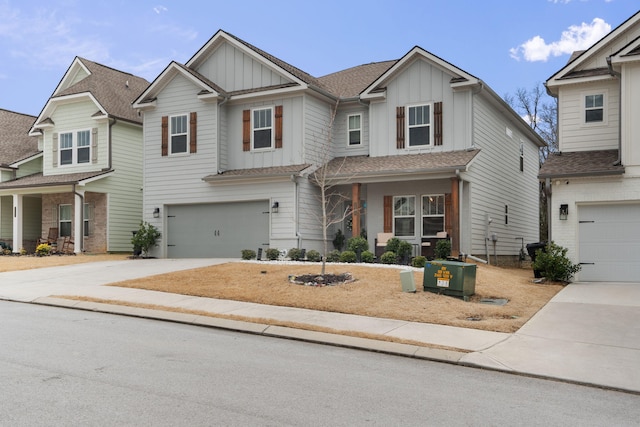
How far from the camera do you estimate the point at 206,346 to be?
8.53 meters

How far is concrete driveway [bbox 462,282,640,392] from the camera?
24.6 feet

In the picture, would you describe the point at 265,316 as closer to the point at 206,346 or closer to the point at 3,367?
the point at 206,346

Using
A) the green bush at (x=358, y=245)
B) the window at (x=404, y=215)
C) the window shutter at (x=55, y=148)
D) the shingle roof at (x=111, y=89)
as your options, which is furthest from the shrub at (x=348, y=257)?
the window shutter at (x=55, y=148)

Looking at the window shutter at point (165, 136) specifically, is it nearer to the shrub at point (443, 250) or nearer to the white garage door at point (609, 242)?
the shrub at point (443, 250)

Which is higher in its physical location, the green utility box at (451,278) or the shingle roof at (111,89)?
the shingle roof at (111,89)

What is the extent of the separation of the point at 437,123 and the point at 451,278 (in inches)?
356

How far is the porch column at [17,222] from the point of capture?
26516mm

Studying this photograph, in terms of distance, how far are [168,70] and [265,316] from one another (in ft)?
48.0

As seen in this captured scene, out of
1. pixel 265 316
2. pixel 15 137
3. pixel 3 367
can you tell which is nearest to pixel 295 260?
pixel 265 316

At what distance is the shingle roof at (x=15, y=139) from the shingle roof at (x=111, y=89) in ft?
16.1

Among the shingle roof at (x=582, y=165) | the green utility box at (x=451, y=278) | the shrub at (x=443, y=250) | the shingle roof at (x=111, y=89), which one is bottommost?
the green utility box at (x=451, y=278)

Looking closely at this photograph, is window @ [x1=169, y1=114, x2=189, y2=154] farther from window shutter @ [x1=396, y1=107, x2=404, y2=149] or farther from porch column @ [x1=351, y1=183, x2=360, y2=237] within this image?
window shutter @ [x1=396, y1=107, x2=404, y2=149]

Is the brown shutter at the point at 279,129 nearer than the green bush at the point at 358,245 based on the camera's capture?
No

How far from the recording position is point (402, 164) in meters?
19.3
